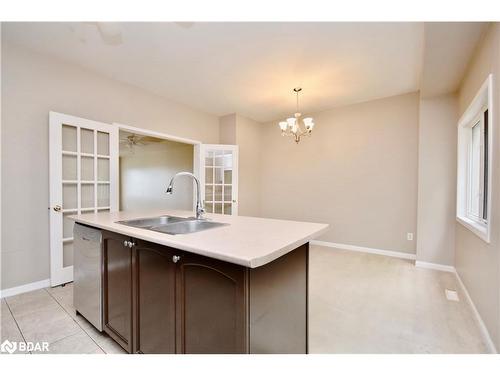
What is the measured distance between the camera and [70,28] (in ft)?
6.77

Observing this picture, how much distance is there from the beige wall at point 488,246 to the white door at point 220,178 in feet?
10.5

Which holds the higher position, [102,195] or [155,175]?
[155,175]

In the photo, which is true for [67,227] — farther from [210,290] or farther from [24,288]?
[210,290]

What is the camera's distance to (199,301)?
101 centimetres

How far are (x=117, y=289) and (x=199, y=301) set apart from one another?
740 millimetres

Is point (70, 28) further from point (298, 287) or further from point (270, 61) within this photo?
point (298, 287)

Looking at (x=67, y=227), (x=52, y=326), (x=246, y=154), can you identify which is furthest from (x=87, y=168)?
(x=246, y=154)

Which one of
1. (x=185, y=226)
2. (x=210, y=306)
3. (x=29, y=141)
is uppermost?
(x=29, y=141)

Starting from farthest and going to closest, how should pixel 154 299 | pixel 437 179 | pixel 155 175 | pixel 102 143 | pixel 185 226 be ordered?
pixel 155 175 → pixel 437 179 → pixel 102 143 → pixel 185 226 → pixel 154 299

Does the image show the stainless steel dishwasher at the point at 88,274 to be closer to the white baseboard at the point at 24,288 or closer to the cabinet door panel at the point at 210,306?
the cabinet door panel at the point at 210,306

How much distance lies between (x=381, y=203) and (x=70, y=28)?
4.46 metres

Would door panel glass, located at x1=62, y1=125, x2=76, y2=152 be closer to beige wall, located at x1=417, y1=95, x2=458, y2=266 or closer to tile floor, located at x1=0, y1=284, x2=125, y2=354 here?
tile floor, located at x1=0, y1=284, x2=125, y2=354

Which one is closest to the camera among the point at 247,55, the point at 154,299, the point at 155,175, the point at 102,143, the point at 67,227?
the point at 154,299

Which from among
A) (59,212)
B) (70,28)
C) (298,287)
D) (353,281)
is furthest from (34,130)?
(353,281)
